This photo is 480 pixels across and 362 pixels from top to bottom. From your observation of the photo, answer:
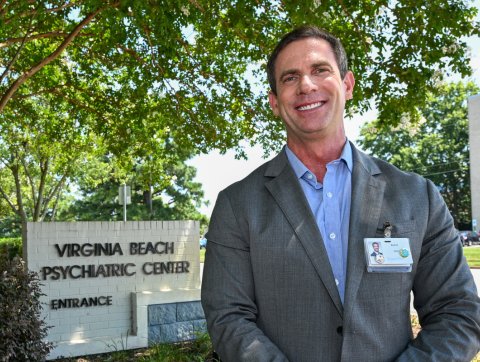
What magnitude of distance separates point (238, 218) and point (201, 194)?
40.5 metres

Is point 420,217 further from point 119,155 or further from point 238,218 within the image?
point 119,155

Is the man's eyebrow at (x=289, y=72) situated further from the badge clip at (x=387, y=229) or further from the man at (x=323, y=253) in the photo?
the badge clip at (x=387, y=229)

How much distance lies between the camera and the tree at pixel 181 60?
5938 mm

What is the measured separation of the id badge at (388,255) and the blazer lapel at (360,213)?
0.03 metres

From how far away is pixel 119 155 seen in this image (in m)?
11.3

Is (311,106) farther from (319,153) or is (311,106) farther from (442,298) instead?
(442,298)

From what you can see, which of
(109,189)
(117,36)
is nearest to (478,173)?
(109,189)

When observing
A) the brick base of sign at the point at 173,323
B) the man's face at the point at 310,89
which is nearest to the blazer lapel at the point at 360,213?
the man's face at the point at 310,89

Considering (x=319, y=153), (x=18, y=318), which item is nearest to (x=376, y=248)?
(x=319, y=153)

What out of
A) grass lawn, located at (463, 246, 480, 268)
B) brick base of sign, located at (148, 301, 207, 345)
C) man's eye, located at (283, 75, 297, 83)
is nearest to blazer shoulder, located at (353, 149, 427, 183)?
man's eye, located at (283, 75, 297, 83)

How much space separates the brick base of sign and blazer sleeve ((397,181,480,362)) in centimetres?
668

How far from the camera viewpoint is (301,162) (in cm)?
192

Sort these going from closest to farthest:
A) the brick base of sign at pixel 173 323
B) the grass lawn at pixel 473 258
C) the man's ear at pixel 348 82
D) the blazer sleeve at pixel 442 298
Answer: the blazer sleeve at pixel 442 298 → the man's ear at pixel 348 82 → the brick base of sign at pixel 173 323 → the grass lawn at pixel 473 258

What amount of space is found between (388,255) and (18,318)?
477 centimetres
